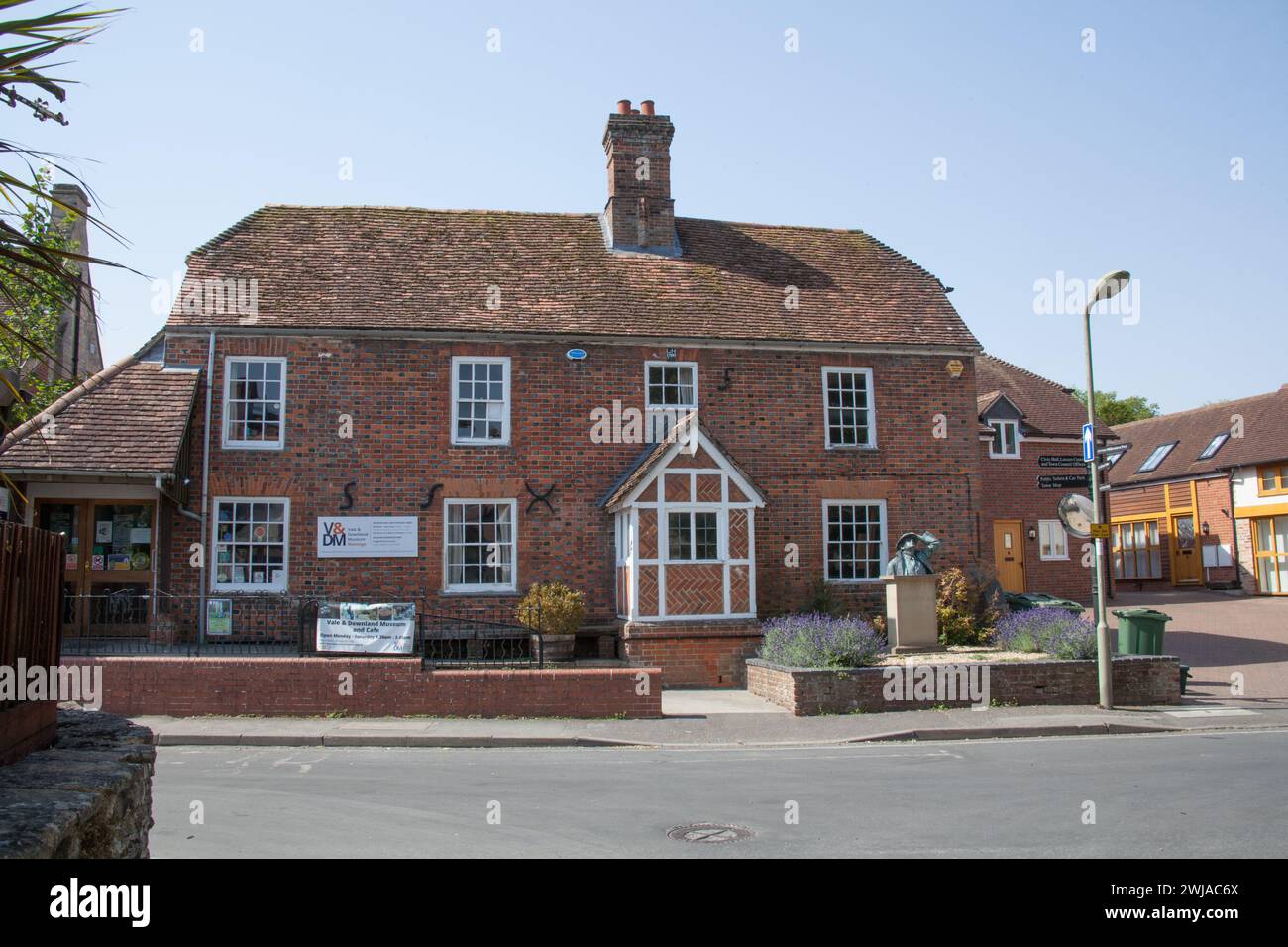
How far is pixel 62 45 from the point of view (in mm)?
3010

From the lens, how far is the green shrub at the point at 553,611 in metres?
17.7

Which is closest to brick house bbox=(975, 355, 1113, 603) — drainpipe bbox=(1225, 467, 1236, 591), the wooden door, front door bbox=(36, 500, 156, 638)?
drainpipe bbox=(1225, 467, 1236, 591)

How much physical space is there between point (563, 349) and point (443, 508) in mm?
3916

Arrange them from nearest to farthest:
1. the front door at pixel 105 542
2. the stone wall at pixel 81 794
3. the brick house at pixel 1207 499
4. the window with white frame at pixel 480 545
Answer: the stone wall at pixel 81 794 → the front door at pixel 105 542 → the window with white frame at pixel 480 545 → the brick house at pixel 1207 499

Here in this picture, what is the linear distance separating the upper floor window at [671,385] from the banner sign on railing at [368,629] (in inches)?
289

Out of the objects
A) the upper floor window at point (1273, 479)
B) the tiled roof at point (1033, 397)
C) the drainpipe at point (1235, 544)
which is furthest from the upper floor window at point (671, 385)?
the drainpipe at point (1235, 544)

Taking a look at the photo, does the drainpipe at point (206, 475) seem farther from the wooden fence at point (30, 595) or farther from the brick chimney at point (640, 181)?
the wooden fence at point (30, 595)

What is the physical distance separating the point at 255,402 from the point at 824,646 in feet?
37.6

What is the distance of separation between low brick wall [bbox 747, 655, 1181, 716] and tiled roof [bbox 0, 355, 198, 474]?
11.2m

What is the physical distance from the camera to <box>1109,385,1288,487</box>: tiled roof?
115 feet

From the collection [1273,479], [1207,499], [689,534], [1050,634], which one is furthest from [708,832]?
[1207,499]

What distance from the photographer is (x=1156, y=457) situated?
137 feet
